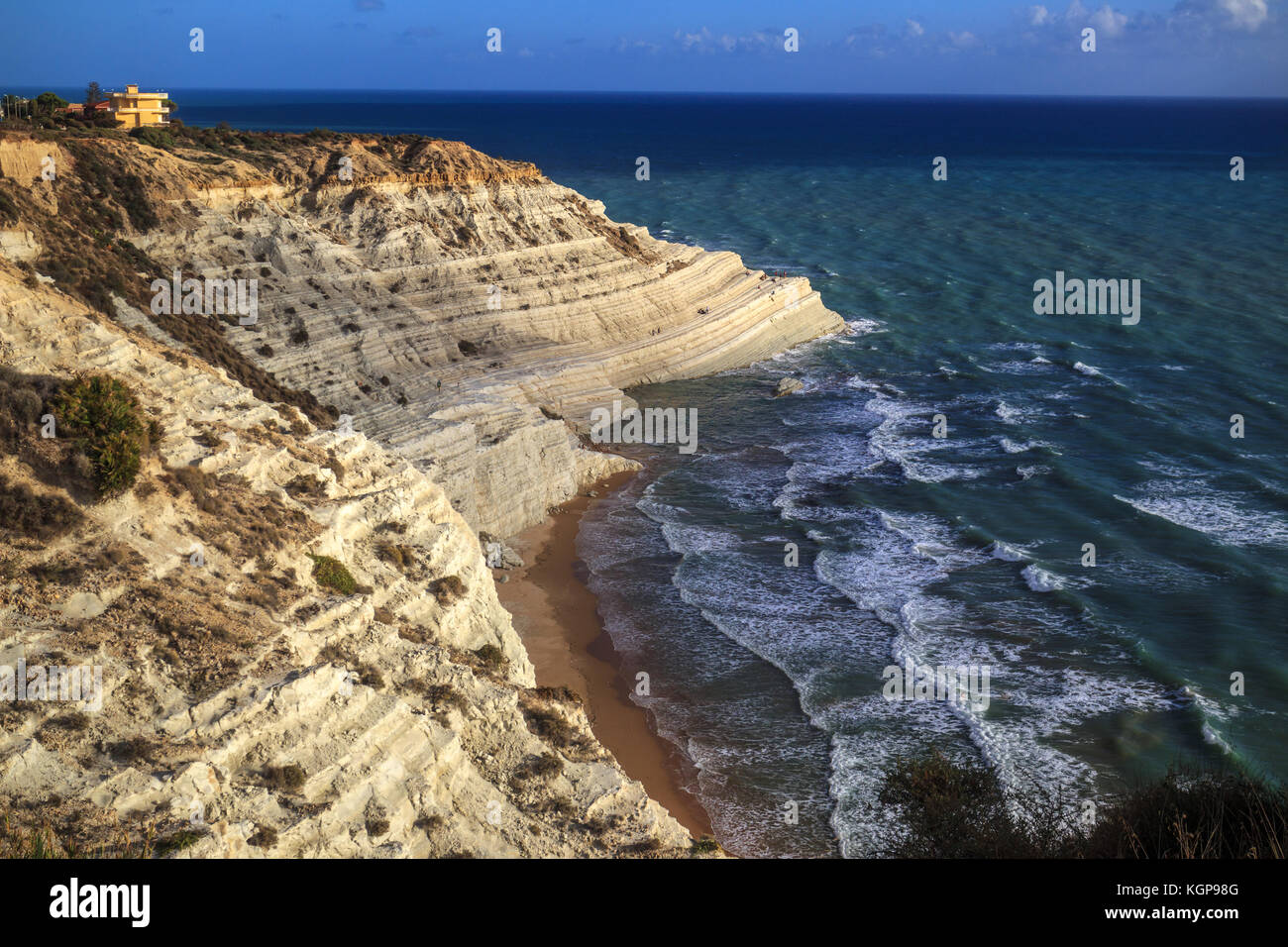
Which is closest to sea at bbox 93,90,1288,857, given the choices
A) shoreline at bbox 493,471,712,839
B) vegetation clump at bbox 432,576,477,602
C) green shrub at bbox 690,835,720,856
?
shoreline at bbox 493,471,712,839

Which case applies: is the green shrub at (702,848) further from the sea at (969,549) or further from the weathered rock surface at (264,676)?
the sea at (969,549)

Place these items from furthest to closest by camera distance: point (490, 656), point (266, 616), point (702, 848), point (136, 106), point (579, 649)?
point (136, 106) < point (579, 649) < point (490, 656) < point (702, 848) < point (266, 616)

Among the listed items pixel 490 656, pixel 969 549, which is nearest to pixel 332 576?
pixel 490 656

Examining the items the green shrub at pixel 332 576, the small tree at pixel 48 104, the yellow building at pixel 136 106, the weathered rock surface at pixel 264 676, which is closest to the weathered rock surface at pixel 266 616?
the weathered rock surface at pixel 264 676

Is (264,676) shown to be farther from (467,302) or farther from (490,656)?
(467,302)

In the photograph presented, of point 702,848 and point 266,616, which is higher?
point 266,616
